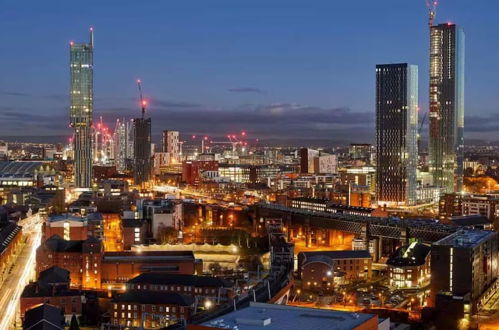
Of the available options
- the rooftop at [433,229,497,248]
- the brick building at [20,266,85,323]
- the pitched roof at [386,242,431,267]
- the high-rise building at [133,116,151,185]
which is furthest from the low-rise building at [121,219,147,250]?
the high-rise building at [133,116,151,185]

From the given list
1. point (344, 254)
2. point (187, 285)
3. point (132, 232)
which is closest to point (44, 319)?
point (187, 285)

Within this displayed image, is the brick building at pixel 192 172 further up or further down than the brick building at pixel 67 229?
further up

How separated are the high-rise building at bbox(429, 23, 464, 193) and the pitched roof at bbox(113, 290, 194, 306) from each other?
111ft

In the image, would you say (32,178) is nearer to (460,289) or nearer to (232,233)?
(232,233)

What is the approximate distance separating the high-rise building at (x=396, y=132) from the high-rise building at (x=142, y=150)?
1492 centimetres

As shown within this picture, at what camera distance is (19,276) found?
16312 millimetres

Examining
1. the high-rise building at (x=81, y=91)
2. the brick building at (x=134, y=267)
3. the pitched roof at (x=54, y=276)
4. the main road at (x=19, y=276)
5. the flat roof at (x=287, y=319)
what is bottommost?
the main road at (x=19, y=276)

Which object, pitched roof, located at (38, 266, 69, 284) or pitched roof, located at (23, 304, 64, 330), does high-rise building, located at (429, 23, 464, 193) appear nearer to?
pitched roof, located at (38, 266, 69, 284)

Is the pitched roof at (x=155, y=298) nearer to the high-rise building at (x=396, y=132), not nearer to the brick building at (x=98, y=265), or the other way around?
the brick building at (x=98, y=265)

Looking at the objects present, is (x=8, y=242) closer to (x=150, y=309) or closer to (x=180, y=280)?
(x=180, y=280)

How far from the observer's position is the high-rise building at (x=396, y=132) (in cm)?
3475

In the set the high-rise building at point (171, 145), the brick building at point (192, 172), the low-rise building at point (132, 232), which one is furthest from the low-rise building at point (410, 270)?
the high-rise building at point (171, 145)

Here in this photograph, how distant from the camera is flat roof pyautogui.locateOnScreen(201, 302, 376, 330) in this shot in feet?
22.8

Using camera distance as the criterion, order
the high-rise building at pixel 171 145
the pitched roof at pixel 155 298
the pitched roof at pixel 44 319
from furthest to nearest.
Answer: the high-rise building at pixel 171 145
the pitched roof at pixel 155 298
the pitched roof at pixel 44 319
